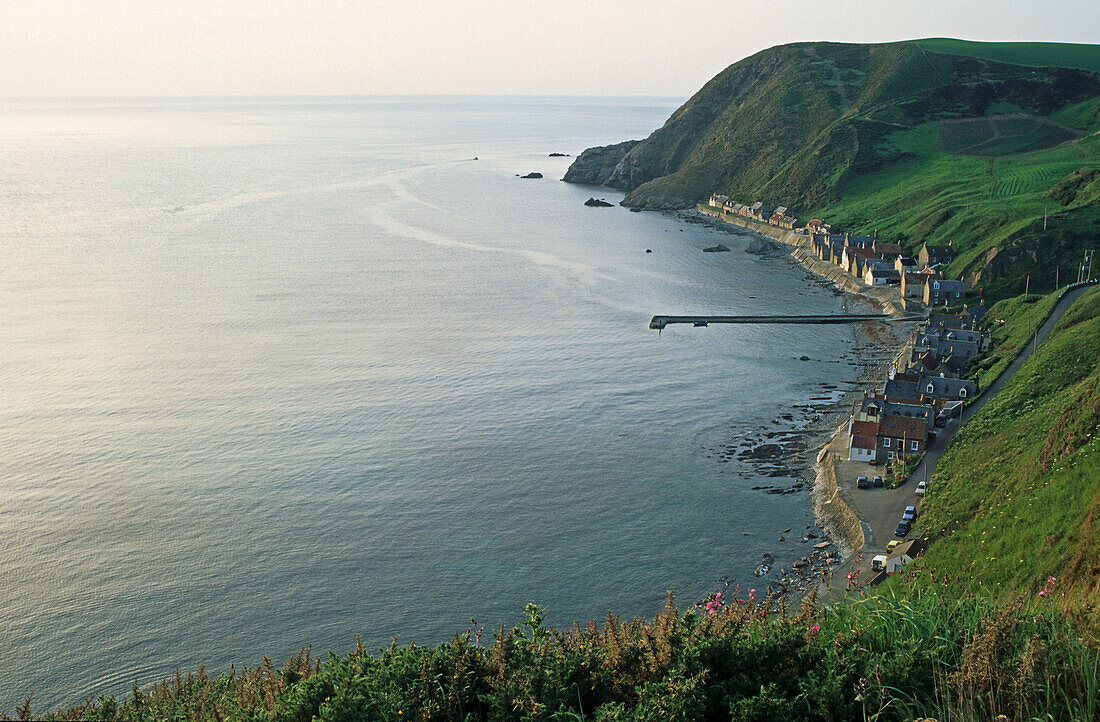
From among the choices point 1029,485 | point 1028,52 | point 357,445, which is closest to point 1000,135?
point 1028,52

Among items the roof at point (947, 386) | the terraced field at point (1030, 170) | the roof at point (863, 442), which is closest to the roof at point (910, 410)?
the roof at point (863, 442)

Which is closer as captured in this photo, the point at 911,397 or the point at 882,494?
the point at 882,494

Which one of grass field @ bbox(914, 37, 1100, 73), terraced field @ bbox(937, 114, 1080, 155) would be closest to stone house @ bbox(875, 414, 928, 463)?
terraced field @ bbox(937, 114, 1080, 155)

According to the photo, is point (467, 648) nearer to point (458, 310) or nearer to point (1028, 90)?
point (458, 310)

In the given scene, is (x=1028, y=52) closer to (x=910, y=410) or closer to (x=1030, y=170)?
(x=1030, y=170)

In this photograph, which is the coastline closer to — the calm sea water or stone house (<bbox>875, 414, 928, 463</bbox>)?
the calm sea water

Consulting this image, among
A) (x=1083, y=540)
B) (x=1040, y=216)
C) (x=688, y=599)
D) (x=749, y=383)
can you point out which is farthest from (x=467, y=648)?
(x=1040, y=216)
